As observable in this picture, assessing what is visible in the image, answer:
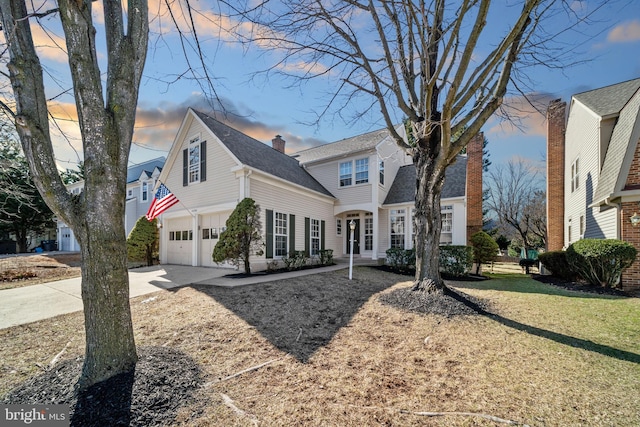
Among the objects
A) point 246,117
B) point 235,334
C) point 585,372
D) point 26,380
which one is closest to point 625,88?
point 585,372

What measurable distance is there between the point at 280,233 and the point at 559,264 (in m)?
10.8

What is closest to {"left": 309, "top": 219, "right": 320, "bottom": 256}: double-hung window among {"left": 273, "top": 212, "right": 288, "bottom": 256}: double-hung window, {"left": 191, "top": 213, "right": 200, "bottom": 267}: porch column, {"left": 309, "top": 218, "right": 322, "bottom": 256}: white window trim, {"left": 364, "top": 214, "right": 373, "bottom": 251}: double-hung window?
{"left": 309, "top": 218, "right": 322, "bottom": 256}: white window trim

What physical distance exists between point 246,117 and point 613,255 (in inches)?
411

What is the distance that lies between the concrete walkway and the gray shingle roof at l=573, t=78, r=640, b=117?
13657 millimetres

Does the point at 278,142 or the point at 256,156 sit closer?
the point at 256,156

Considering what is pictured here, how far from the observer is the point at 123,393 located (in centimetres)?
275

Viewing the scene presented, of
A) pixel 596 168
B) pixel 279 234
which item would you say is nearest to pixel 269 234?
pixel 279 234

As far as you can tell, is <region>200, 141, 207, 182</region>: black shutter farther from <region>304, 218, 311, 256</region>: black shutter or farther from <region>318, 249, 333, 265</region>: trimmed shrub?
Answer: <region>318, 249, 333, 265</region>: trimmed shrub

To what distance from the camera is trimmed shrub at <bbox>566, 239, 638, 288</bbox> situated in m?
7.66

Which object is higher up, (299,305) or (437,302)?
(437,302)

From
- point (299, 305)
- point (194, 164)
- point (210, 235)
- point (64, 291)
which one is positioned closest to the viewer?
point (299, 305)

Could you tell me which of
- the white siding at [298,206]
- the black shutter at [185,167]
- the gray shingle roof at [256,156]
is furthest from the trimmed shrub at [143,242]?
the white siding at [298,206]

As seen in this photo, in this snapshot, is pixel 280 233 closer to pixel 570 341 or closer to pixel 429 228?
pixel 429 228

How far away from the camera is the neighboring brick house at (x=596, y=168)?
26.5ft
